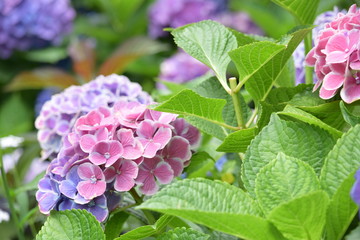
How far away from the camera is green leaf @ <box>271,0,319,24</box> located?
83 centimetres

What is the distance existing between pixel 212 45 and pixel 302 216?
0.33 meters

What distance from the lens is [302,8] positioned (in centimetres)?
84

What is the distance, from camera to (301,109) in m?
0.73

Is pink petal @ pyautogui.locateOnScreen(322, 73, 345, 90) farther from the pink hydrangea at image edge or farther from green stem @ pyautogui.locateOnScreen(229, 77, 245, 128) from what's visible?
green stem @ pyautogui.locateOnScreen(229, 77, 245, 128)

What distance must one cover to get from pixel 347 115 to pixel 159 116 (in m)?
0.25

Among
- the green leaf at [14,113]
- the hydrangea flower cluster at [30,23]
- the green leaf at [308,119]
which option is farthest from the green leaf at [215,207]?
the hydrangea flower cluster at [30,23]

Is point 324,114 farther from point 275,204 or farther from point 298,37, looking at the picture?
point 275,204

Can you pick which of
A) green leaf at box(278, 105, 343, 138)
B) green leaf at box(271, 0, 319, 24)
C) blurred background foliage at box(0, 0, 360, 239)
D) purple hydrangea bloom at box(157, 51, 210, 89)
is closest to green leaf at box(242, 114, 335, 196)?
green leaf at box(278, 105, 343, 138)

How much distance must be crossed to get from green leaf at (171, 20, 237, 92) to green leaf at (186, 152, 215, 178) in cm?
12

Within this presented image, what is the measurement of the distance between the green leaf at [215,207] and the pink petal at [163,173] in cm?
20

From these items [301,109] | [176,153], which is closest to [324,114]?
[301,109]

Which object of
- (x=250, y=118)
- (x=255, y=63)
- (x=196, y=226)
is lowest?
(x=196, y=226)

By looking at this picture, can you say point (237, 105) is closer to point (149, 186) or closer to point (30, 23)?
point (149, 186)

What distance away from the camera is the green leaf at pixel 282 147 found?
644mm
